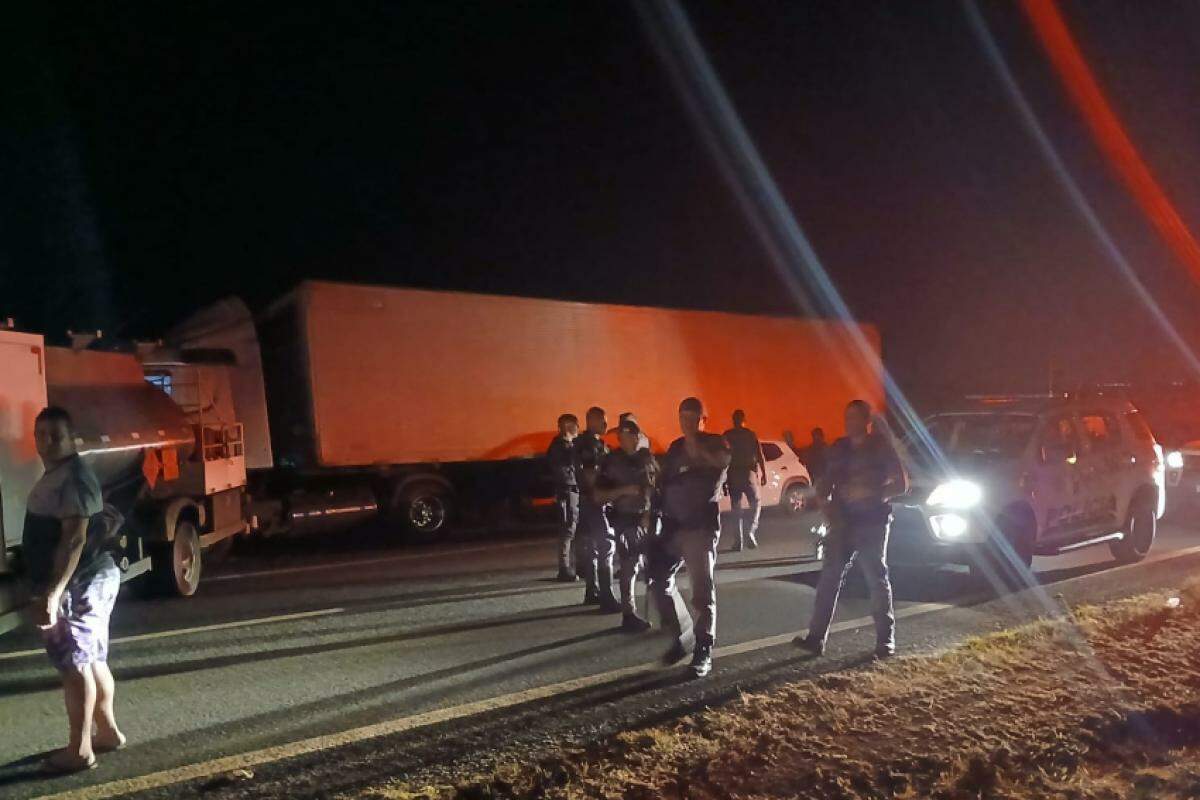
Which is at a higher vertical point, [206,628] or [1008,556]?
[206,628]

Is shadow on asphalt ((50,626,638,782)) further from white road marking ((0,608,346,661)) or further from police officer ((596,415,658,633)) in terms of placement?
white road marking ((0,608,346,661))

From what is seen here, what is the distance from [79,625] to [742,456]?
8.00 metres

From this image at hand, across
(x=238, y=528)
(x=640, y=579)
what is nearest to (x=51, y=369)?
(x=238, y=528)

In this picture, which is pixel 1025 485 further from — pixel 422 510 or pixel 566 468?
pixel 422 510

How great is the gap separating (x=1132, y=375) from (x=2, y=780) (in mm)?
28894

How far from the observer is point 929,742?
16.6ft

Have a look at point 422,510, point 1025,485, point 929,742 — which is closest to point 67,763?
point 929,742

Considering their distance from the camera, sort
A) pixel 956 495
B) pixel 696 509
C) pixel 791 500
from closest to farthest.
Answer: pixel 696 509, pixel 956 495, pixel 791 500

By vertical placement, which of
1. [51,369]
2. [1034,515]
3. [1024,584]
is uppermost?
[51,369]

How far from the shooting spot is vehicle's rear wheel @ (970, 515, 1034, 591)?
899 cm

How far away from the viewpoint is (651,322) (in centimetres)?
1702

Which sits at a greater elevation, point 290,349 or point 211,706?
point 290,349

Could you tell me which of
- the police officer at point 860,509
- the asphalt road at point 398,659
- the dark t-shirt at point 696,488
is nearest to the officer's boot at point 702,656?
the asphalt road at point 398,659

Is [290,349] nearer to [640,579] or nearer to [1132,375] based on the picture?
[640,579]
